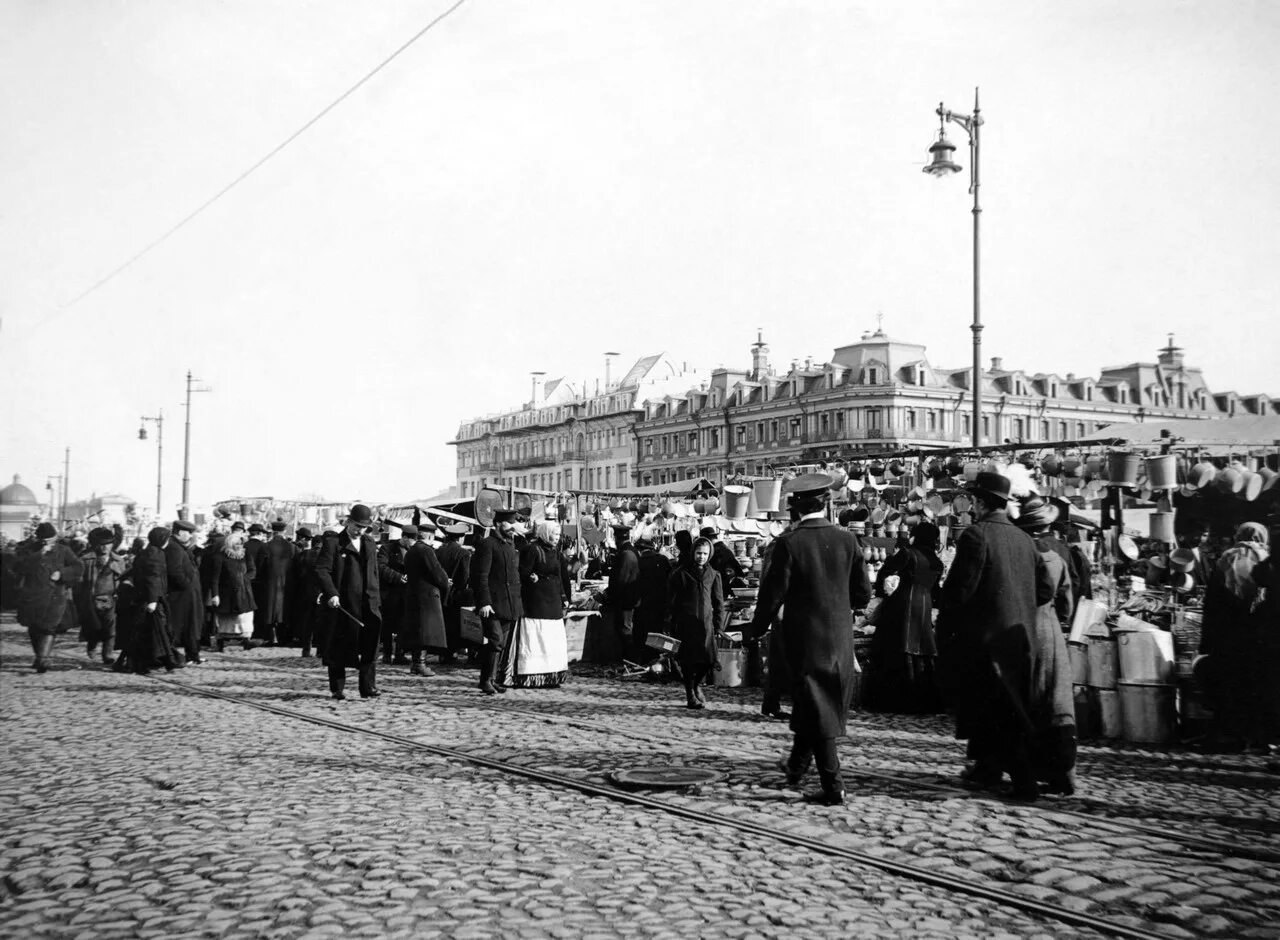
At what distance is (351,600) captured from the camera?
1298cm

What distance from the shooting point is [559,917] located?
495cm

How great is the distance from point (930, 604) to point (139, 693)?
896 cm

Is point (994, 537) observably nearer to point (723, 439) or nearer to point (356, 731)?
point (356, 731)

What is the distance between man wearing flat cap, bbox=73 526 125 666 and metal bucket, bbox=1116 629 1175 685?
14.0 m

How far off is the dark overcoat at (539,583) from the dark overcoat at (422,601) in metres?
1.81

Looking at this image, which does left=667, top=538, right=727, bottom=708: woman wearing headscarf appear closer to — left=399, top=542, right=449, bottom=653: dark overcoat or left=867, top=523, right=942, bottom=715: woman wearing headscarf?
left=867, top=523, right=942, bottom=715: woman wearing headscarf

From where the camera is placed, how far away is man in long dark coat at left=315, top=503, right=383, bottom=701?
42.4 feet

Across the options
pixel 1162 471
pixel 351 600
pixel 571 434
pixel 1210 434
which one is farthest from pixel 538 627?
pixel 571 434

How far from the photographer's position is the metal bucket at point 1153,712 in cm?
1037

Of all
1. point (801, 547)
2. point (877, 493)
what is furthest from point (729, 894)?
point (877, 493)

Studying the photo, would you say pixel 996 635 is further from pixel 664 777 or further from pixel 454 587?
pixel 454 587

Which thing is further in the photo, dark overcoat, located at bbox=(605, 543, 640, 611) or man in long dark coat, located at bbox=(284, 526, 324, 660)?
man in long dark coat, located at bbox=(284, 526, 324, 660)

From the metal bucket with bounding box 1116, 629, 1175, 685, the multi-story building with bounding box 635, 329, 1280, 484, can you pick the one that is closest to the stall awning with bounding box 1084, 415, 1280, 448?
the metal bucket with bounding box 1116, 629, 1175, 685

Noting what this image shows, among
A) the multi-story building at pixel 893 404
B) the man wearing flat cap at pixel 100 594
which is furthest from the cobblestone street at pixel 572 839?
the multi-story building at pixel 893 404
